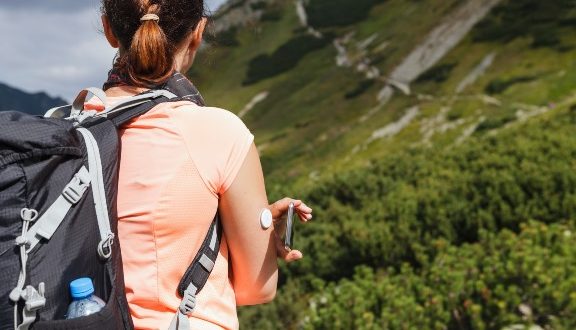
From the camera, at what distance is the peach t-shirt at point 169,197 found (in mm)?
2887

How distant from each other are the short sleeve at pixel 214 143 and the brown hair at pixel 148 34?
300mm

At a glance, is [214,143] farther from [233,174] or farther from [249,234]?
[249,234]

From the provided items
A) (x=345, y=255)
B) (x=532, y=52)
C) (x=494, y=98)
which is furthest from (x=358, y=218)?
(x=532, y=52)

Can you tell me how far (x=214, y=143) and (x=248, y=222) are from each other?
411mm

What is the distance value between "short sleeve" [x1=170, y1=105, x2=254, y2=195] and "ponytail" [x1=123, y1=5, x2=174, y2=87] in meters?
0.28

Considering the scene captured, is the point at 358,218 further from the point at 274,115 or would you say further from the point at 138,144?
the point at 274,115

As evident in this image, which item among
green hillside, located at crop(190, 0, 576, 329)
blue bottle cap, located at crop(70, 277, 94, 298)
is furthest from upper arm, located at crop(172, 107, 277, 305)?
green hillside, located at crop(190, 0, 576, 329)

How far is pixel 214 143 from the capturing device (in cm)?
291

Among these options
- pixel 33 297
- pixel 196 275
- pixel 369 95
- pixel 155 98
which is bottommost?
pixel 369 95

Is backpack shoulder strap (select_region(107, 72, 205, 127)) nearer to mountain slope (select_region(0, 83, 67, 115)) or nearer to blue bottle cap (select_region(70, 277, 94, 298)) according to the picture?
mountain slope (select_region(0, 83, 67, 115))

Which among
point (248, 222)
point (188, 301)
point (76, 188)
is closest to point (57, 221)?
point (76, 188)

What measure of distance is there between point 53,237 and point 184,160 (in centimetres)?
65

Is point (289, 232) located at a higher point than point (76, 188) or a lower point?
lower

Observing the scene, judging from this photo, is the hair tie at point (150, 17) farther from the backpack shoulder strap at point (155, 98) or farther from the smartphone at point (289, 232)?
the smartphone at point (289, 232)
